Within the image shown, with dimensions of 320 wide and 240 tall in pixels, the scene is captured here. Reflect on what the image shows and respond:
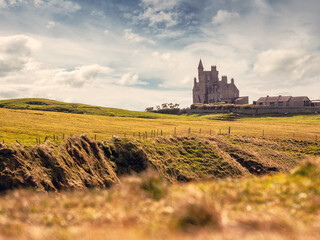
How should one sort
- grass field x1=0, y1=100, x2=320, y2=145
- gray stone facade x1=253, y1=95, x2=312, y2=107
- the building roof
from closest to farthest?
grass field x1=0, y1=100, x2=320, y2=145 → gray stone facade x1=253, y1=95, x2=312, y2=107 → the building roof

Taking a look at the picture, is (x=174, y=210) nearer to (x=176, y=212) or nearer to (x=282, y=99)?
(x=176, y=212)

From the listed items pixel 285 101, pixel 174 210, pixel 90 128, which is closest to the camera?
pixel 174 210

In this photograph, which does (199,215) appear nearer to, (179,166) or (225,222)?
A: (225,222)

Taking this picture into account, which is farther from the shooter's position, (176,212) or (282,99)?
(282,99)

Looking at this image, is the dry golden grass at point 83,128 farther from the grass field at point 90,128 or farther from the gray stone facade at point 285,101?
the gray stone facade at point 285,101

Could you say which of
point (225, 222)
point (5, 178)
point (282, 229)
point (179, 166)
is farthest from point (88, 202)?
point (179, 166)

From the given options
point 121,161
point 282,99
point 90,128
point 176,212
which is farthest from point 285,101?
point 176,212

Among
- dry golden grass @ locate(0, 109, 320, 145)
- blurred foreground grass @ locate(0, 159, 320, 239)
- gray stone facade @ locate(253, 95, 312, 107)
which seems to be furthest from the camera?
gray stone facade @ locate(253, 95, 312, 107)

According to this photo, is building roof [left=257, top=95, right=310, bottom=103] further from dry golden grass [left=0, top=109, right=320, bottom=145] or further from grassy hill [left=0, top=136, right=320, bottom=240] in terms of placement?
grassy hill [left=0, top=136, right=320, bottom=240]

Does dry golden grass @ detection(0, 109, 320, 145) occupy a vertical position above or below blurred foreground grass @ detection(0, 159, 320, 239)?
below

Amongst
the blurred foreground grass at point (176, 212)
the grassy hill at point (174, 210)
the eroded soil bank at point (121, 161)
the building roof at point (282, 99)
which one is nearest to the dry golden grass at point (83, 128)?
the eroded soil bank at point (121, 161)

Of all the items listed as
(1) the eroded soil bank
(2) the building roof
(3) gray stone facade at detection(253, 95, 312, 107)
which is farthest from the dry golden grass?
(2) the building roof

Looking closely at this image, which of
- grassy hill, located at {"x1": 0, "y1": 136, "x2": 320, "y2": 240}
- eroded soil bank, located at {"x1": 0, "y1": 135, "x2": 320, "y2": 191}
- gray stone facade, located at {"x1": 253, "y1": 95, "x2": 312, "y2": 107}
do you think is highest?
gray stone facade, located at {"x1": 253, "y1": 95, "x2": 312, "y2": 107}

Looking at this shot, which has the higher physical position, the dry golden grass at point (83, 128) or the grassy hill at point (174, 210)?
the grassy hill at point (174, 210)
